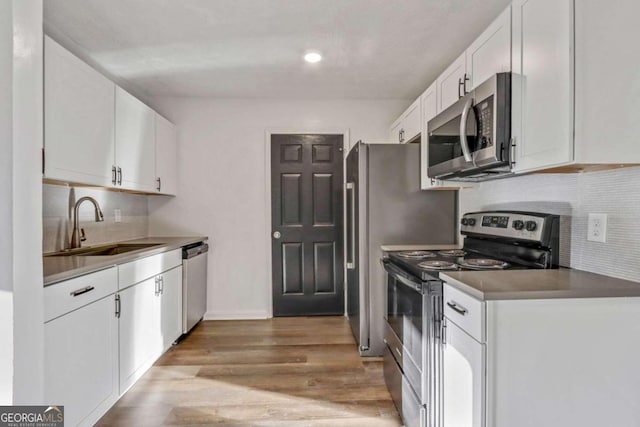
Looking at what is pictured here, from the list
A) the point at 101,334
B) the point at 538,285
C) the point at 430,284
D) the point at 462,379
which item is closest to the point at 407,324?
the point at 430,284

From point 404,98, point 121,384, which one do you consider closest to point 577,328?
point 121,384

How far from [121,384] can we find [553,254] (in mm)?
2427

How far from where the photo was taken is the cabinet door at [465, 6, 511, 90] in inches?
60.9

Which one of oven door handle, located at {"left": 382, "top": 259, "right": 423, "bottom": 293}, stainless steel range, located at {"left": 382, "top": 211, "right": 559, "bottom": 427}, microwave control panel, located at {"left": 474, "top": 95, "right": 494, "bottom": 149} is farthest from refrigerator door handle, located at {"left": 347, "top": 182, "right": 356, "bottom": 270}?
microwave control panel, located at {"left": 474, "top": 95, "right": 494, "bottom": 149}

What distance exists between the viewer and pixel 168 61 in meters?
2.67

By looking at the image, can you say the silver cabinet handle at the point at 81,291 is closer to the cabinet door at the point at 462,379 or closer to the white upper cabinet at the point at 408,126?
the cabinet door at the point at 462,379

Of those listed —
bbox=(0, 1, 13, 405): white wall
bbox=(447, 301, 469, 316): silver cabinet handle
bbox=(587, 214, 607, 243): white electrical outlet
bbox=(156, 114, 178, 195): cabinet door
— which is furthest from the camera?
bbox=(156, 114, 178, 195): cabinet door

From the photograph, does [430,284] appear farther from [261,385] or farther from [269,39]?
[269,39]

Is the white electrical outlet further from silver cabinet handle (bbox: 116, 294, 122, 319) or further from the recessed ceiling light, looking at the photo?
silver cabinet handle (bbox: 116, 294, 122, 319)

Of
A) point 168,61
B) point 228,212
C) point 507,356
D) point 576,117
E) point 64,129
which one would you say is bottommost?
point 507,356

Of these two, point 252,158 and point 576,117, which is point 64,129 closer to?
point 252,158

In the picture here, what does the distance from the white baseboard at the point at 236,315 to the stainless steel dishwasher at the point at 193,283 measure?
0.29ft

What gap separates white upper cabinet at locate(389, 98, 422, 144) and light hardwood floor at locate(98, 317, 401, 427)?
1842 mm

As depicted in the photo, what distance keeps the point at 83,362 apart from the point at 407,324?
1626 mm
